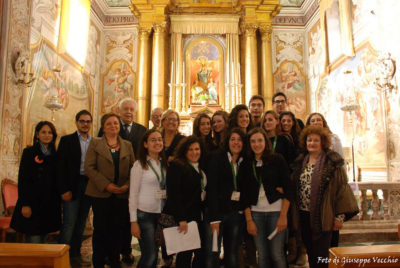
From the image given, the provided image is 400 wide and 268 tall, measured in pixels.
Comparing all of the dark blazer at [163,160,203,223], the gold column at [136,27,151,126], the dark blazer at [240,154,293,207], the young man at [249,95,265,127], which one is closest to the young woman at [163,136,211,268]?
the dark blazer at [163,160,203,223]

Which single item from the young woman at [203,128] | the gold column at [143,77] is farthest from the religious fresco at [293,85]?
the young woman at [203,128]

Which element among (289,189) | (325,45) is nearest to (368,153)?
(325,45)

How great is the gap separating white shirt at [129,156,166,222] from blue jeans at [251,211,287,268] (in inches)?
35.4

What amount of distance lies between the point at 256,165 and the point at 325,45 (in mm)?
8478

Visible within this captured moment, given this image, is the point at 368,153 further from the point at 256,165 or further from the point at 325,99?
the point at 256,165

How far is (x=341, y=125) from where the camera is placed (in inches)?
337

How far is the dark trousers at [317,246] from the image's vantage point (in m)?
2.47

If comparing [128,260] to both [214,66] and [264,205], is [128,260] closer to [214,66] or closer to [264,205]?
[264,205]

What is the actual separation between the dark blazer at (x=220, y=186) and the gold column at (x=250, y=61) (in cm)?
873

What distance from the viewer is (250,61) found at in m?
11.2

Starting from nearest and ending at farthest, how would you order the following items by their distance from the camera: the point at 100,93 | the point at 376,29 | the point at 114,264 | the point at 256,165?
the point at 256,165 → the point at 114,264 → the point at 376,29 → the point at 100,93

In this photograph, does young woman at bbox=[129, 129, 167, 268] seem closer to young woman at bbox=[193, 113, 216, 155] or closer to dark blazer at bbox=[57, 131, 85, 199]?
young woman at bbox=[193, 113, 216, 155]

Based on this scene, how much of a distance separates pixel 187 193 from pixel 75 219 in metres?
1.58

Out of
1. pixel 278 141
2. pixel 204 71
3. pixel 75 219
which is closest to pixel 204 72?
pixel 204 71
